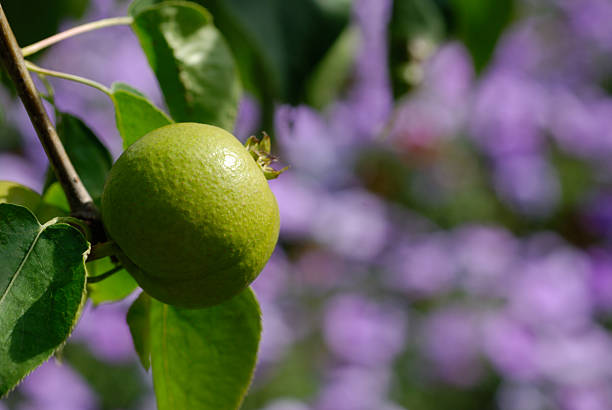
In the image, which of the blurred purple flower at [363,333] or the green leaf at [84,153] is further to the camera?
the blurred purple flower at [363,333]

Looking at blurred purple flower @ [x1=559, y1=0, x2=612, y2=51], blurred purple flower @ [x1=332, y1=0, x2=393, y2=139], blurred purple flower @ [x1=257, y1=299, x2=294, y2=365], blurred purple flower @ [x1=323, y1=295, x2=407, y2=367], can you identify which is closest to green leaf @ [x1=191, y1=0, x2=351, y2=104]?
blurred purple flower @ [x1=332, y1=0, x2=393, y2=139]

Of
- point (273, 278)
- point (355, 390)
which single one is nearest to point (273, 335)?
point (273, 278)

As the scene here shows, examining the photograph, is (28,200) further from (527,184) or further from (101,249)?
(527,184)

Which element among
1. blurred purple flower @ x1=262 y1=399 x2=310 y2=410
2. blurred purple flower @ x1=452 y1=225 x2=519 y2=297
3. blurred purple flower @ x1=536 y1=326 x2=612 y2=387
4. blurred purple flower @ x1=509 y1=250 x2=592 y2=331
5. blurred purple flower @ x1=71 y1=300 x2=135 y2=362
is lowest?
blurred purple flower @ x1=536 y1=326 x2=612 y2=387

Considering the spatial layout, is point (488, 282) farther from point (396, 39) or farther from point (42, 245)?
point (42, 245)

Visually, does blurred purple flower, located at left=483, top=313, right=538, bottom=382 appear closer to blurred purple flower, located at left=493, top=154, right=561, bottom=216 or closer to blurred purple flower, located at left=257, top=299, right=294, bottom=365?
blurred purple flower, located at left=493, top=154, right=561, bottom=216

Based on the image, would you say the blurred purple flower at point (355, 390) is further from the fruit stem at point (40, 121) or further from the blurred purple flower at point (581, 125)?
the fruit stem at point (40, 121)

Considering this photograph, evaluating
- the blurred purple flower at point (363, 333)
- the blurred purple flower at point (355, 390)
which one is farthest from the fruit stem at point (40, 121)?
the blurred purple flower at point (363, 333)
